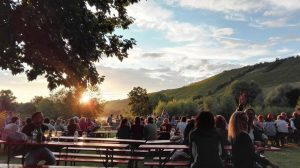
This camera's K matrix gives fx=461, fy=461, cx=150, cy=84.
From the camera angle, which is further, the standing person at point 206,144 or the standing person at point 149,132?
the standing person at point 149,132

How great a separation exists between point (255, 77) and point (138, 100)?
58.2m

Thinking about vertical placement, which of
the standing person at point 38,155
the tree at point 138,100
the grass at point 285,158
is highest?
the tree at point 138,100

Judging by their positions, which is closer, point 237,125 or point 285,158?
point 237,125

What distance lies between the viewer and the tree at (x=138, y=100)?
6425cm

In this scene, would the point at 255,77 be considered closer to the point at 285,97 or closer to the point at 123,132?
the point at 285,97

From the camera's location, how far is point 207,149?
7723 millimetres

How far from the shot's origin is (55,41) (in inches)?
504

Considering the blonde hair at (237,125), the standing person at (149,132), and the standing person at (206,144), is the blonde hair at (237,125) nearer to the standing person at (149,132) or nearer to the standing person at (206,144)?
the standing person at (206,144)

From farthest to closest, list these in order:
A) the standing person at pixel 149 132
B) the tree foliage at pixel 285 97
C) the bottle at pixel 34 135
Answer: the tree foliage at pixel 285 97 < the standing person at pixel 149 132 < the bottle at pixel 34 135

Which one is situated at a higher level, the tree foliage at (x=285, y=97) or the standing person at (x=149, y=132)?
the tree foliage at (x=285, y=97)

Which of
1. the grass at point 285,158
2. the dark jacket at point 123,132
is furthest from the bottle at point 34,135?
the dark jacket at point 123,132

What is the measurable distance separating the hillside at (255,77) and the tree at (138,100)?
43.1 metres

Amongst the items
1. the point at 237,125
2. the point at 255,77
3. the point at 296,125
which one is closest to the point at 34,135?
the point at 237,125

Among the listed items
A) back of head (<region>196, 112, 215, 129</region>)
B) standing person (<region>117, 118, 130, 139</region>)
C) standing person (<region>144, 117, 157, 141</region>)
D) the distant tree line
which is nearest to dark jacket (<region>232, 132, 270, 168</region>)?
back of head (<region>196, 112, 215, 129</region>)
